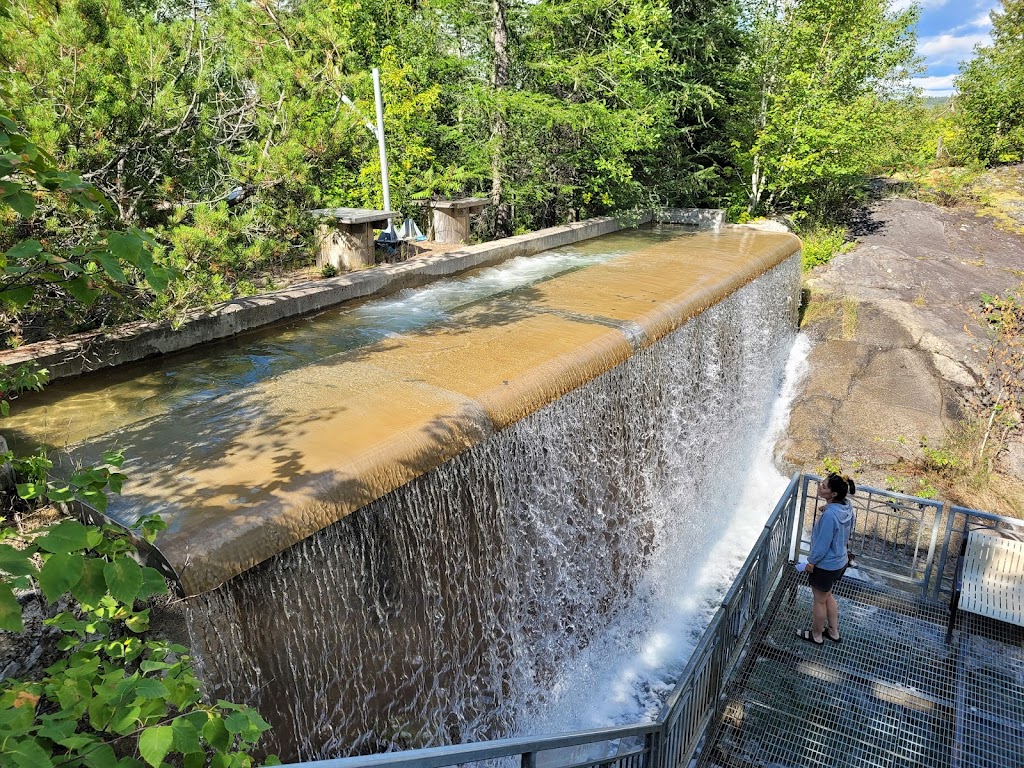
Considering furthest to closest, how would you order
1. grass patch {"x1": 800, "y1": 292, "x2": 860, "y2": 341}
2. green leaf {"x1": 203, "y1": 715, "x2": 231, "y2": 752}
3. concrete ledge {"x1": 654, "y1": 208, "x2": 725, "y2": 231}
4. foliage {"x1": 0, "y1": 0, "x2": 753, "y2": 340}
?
concrete ledge {"x1": 654, "y1": 208, "x2": 725, "y2": 231}
grass patch {"x1": 800, "y1": 292, "x2": 860, "y2": 341}
foliage {"x1": 0, "y1": 0, "x2": 753, "y2": 340}
green leaf {"x1": 203, "y1": 715, "x2": 231, "y2": 752}

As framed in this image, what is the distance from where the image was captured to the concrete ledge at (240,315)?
5.77 metres

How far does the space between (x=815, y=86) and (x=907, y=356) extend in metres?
7.75

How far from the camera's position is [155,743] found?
164 centimetres

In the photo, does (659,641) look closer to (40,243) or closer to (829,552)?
(829,552)

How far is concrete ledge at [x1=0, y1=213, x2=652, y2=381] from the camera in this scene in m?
5.77

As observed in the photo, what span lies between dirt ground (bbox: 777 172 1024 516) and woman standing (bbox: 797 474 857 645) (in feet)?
14.0

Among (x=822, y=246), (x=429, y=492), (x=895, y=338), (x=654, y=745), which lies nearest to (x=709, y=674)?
(x=654, y=745)

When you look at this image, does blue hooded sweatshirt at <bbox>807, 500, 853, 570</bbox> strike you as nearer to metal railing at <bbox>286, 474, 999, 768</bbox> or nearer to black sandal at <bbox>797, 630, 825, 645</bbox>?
metal railing at <bbox>286, 474, 999, 768</bbox>

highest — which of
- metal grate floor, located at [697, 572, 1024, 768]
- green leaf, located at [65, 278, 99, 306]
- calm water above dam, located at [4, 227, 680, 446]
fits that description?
green leaf, located at [65, 278, 99, 306]

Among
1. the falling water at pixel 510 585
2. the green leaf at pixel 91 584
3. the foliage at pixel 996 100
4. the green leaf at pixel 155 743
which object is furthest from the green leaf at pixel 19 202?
the foliage at pixel 996 100

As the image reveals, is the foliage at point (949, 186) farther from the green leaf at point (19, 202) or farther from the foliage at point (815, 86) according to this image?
the green leaf at point (19, 202)

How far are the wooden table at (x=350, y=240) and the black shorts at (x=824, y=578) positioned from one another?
22.4 feet

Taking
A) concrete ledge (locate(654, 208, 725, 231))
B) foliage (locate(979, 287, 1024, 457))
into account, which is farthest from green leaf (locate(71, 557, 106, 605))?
concrete ledge (locate(654, 208, 725, 231))

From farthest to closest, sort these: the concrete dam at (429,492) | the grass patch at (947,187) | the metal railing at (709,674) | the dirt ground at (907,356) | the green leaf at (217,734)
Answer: the grass patch at (947,187) < the dirt ground at (907,356) < the concrete dam at (429,492) < the metal railing at (709,674) < the green leaf at (217,734)
